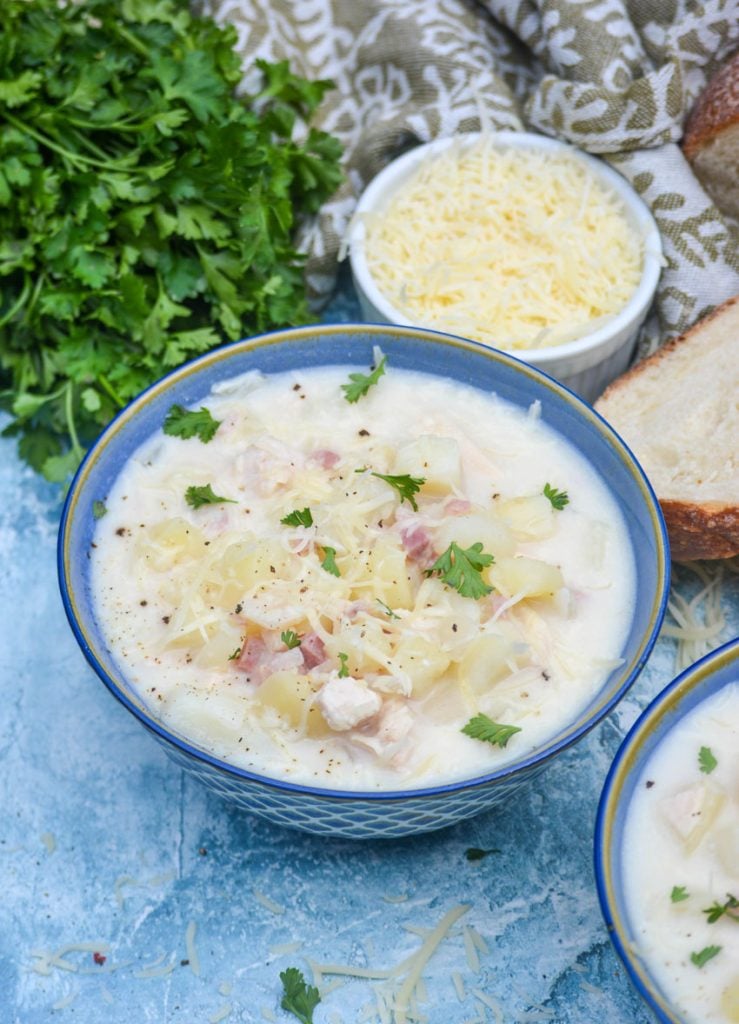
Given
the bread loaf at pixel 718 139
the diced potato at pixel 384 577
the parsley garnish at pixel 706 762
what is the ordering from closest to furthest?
the parsley garnish at pixel 706 762 → the diced potato at pixel 384 577 → the bread loaf at pixel 718 139

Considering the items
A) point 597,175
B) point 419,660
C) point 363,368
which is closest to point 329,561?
point 419,660

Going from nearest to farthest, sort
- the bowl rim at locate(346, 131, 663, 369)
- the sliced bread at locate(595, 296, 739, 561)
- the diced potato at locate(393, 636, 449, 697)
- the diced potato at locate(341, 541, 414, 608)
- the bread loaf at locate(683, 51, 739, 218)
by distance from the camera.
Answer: the diced potato at locate(393, 636, 449, 697), the diced potato at locate(341, 541, 414, 608), the sliced bread at locate(595, 296, 739, 561), the bowl rim at locate(346, 131, 663, 369), the bread loaf at locate(683, 51, 739, 218)

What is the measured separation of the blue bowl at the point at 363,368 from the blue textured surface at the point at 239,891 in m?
0.30

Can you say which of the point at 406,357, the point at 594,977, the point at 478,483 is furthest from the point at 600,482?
the point at 594,977

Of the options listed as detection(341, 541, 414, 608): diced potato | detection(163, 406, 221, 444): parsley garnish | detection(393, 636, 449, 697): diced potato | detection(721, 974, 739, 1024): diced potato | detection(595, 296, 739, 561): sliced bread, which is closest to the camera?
detection(721, 974, 739, 1024): diced potato

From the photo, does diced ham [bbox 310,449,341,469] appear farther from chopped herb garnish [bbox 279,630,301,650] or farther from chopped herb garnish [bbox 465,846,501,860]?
chopped herb garnish [bbox 465,846,501,860]

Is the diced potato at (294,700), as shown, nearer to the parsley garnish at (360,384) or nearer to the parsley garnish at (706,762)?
the parsley garnish at (706,762)

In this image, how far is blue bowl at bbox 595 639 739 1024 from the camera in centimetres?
201

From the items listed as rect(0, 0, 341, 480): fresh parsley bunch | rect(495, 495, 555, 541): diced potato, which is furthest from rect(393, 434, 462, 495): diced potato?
rect(0, 0, 341, 480): fresh parsley bunch

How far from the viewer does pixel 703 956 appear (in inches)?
A: 80.8

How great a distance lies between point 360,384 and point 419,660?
3.04 ft

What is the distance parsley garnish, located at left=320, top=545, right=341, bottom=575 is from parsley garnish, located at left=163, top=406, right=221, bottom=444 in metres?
0.59

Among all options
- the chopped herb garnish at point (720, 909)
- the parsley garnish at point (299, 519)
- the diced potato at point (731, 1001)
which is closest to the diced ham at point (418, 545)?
the parsley garnish at point (299, 519)

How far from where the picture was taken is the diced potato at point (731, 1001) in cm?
201
